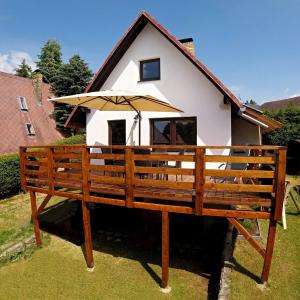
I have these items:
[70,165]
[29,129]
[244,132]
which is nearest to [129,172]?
[70,165]

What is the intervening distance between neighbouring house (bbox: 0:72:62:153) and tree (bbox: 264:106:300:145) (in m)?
20.6

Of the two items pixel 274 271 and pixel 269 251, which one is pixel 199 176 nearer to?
pixel 269 251

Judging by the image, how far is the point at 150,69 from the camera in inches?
414

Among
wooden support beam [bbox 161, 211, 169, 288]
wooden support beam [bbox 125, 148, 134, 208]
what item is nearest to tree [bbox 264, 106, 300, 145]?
wooden support beam [bbox 161, 211, 169, 288]

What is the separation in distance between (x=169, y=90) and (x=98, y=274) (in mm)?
7187

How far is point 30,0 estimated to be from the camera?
43.4ft

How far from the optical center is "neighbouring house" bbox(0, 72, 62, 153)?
20.5m

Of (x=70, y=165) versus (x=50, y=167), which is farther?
(x=50, y=167)

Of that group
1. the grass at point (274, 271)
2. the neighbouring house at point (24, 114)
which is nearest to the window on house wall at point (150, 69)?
the grass at point (274, 271)

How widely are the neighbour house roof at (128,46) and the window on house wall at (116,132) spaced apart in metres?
1.92

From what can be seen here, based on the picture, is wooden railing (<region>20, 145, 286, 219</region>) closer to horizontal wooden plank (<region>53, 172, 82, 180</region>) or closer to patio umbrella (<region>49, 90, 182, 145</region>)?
horizontal wooden plank (<region>53, 172, 82, 180</region>)

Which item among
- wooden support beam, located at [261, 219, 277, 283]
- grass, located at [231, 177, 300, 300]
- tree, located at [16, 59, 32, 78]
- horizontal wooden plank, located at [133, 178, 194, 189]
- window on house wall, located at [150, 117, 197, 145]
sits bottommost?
grass, located at [231, 177, 300, 300]

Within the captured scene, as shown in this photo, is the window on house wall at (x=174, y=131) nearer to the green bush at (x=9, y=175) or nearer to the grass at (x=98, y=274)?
the grass at (x=98, y=274)

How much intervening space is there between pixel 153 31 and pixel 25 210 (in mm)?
9381
